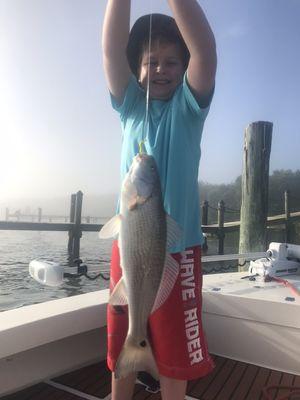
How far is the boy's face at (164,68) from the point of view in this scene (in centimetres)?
200

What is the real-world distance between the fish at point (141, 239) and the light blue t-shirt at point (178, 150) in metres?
0.28

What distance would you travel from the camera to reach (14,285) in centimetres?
1386

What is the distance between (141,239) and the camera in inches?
59.9

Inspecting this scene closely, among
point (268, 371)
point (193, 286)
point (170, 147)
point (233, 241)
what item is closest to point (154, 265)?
point (193, 286)

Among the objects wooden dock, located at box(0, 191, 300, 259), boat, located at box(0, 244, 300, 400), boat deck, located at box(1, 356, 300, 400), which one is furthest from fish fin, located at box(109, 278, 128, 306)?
wooden dock, located at box(0, 191, 300, 259)

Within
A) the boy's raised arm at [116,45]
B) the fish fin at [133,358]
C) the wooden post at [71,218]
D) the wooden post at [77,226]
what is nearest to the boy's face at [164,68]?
the boy's raised arm at [116,45]

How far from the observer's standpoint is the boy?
6.00 ft

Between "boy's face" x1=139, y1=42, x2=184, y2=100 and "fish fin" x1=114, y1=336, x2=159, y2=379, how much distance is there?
1201mm

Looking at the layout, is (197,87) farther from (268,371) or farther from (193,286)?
(268,371)

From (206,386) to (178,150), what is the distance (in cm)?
201

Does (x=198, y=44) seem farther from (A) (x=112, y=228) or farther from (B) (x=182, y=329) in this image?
(B) (x=182, y=329)

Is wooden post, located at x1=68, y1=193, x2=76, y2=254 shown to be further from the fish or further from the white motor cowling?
the fish

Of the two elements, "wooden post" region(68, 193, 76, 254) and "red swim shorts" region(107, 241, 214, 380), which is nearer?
"red swim shorts" region(107, 241, 214, 380)

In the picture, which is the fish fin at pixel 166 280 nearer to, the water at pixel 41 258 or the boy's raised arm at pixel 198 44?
the boy's raised arm at pixel 198 44
